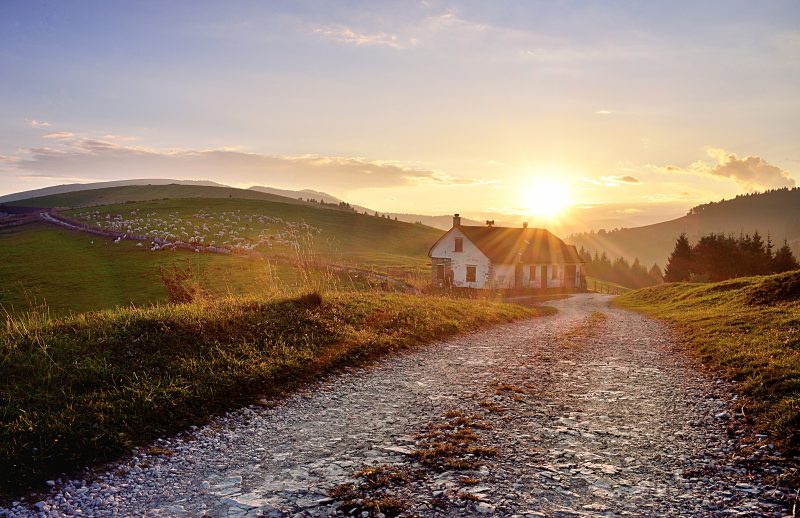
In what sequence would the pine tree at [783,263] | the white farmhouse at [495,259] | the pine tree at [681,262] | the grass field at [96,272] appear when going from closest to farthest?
the grass field at [96,272] → the pine tree at [783,263] → the white farmhouse at [495,259] → the pine tree at [681,262]

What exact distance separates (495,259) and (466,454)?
170 ft

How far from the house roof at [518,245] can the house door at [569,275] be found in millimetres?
907

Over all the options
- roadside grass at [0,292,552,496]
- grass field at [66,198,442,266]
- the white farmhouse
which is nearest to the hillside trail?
roadside grass at [0,292,552,496]

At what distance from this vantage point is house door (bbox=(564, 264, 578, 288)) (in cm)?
6856

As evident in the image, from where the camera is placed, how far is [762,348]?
12.0m

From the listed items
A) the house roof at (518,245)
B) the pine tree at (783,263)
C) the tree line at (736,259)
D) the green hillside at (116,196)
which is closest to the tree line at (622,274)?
the house roof at (518,245)

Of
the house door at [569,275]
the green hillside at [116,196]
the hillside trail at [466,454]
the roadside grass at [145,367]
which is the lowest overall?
the house door at [569,275]

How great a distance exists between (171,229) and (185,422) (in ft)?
221

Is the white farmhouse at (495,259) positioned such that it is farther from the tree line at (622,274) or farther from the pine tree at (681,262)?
the tree line at (622,274)

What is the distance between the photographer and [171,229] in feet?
223

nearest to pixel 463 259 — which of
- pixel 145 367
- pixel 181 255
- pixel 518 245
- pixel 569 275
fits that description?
pixel 518 245

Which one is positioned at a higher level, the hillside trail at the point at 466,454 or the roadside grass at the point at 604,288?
the hillside trail at the point at 466,454

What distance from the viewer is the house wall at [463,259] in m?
57.7

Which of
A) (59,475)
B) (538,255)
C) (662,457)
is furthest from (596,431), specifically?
(538,255)
